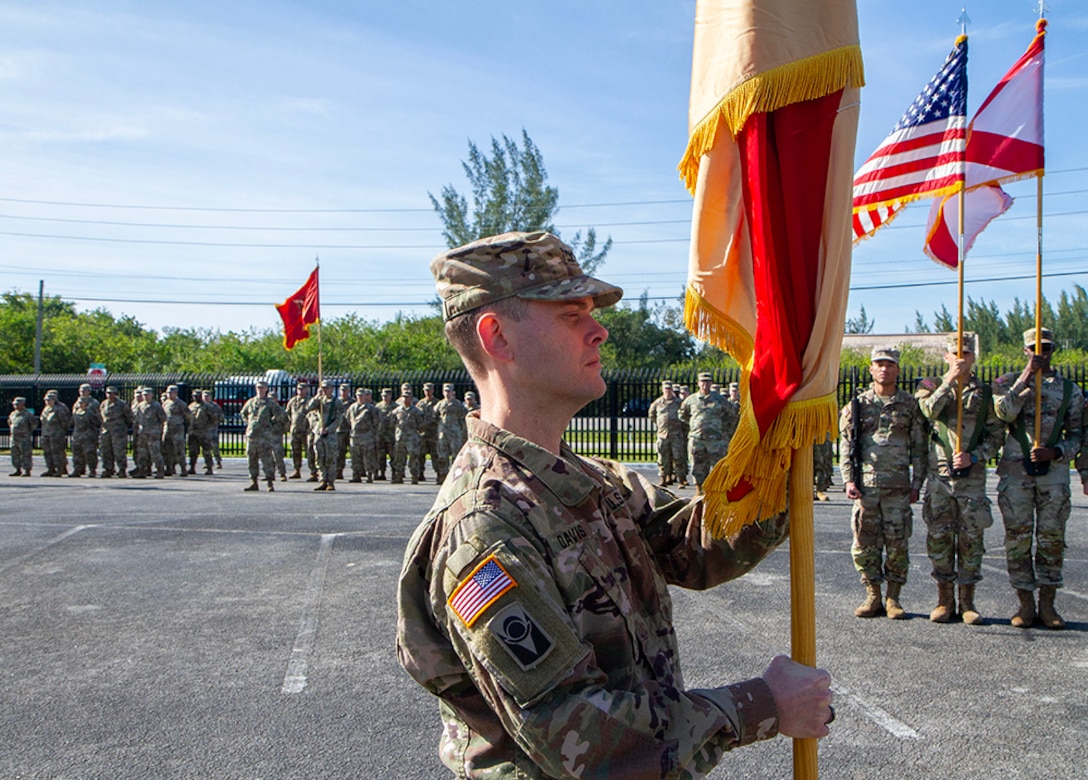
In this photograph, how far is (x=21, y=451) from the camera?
2039cm

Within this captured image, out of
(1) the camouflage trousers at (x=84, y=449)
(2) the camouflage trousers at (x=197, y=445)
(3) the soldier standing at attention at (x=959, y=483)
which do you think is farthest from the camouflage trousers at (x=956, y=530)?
(1) the camouflage trousers at (x=84, y=449)

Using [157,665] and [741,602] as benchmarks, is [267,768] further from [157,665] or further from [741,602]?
[741,602]

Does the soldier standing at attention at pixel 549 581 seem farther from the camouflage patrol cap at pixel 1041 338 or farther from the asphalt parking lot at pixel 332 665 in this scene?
the camouflage patrol cap at pixel 1041 338

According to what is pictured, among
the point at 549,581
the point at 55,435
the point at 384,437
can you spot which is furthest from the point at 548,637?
the point at 55,435

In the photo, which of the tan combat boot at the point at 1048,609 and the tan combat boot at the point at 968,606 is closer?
the tan combat boot at the point at 1048,609

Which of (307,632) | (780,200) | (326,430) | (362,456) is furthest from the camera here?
(362,456)

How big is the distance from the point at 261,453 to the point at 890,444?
12544 mm

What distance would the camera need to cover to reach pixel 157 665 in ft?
18.5

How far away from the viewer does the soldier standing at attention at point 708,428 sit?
1536 cm

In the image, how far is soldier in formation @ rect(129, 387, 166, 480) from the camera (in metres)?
19.8

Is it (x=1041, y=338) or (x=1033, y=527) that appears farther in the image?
(x=1033, y=527)

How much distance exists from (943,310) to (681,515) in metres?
67.5

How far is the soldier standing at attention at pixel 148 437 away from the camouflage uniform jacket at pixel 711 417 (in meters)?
11.8

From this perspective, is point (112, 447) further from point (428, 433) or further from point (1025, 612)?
point (1025, 612)
